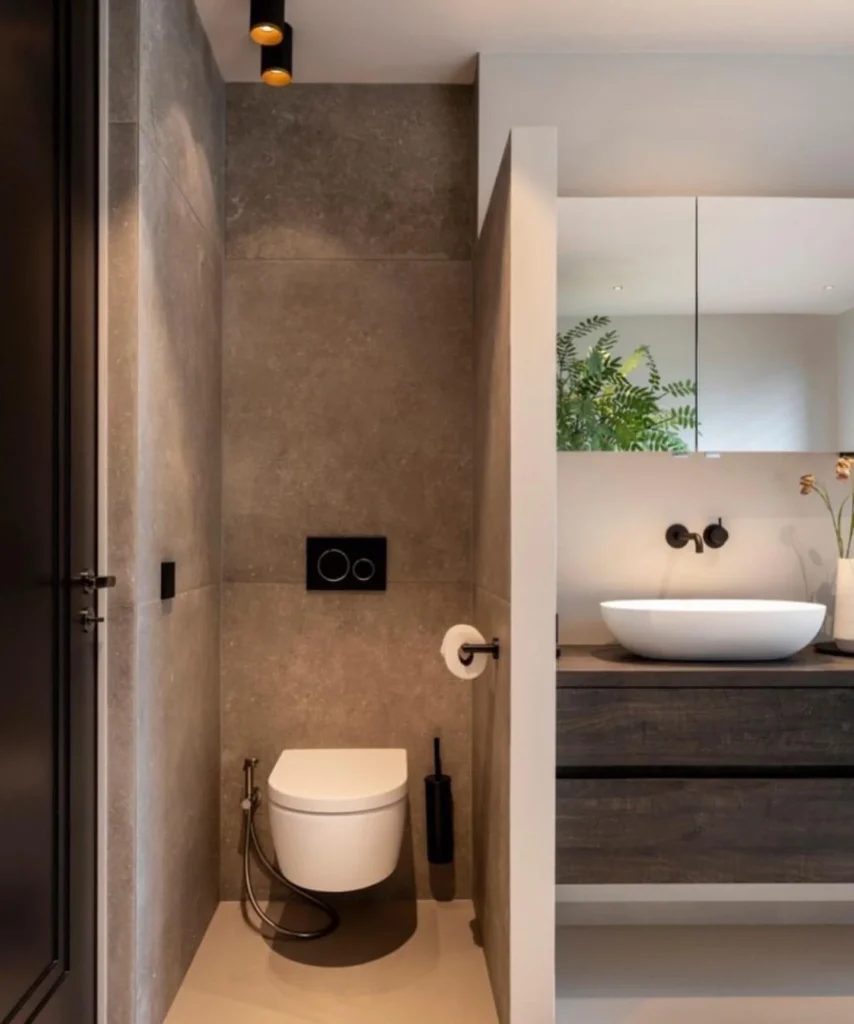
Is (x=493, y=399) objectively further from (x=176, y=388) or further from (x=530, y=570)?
(x=176, y=388)

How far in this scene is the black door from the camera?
1352mm

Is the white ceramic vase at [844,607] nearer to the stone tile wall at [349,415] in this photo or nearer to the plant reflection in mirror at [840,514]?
the plant reflection in mirror at [840,514]

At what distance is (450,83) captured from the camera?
257 centimetres

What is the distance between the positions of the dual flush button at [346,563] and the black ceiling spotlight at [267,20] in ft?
4.33

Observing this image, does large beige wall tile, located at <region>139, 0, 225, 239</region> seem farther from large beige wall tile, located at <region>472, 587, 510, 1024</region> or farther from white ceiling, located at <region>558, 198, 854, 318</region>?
large beige wall tile, located at <region>472, 587, 510, 1024</region>

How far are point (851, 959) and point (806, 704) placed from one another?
82 cm

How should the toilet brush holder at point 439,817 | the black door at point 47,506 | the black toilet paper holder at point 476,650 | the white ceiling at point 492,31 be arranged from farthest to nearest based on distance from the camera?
the toilet brush holder at point 439,817 < the white ceiling at point 492,31 < the black toilet paper holder at point 476,650 < the black door at point 47,506

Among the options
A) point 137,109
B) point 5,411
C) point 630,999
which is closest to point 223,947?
point 630,999

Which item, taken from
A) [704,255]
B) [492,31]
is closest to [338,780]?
→ [704,255]

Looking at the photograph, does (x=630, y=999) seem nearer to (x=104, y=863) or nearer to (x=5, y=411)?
(x=104, y=863)

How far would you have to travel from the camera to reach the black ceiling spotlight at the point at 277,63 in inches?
86.9

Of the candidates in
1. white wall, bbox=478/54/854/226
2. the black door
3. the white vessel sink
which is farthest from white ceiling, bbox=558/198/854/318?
the black door

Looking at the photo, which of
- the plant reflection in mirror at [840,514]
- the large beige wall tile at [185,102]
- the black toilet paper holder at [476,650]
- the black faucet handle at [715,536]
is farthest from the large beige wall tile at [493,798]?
the large beige wall tile at [185,102]

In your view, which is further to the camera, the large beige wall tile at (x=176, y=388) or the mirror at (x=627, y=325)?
the mirror at (x=627, y=325)
